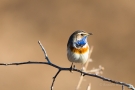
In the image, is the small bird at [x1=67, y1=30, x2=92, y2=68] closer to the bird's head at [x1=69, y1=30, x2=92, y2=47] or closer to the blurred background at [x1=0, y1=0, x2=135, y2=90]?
the bird's head at [x1=69, y1=30, x2=92, y2=47]

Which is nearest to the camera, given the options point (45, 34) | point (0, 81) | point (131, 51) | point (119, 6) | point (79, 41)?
point (79, 41)

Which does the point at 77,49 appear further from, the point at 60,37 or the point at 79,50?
the point at 60,37

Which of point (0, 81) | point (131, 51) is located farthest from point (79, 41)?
point (131, 51)

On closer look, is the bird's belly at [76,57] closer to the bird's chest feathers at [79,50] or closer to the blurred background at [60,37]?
the bird's chest feathers at [79,50]

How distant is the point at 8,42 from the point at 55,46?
1237mm

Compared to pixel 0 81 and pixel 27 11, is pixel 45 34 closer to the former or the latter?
pixel 27 11

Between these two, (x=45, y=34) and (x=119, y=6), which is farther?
(x=119, y=6)

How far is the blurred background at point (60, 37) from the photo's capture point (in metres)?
9.60

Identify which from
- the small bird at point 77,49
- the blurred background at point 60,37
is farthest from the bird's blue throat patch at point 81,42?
the blurred background at point 60,37

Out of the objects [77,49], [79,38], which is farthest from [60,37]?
[79,38]

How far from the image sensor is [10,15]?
12.0 metres

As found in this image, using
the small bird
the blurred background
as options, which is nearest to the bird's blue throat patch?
the small bird

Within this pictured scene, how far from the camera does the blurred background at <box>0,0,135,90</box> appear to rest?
378 inches

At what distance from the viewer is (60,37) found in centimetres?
1116
